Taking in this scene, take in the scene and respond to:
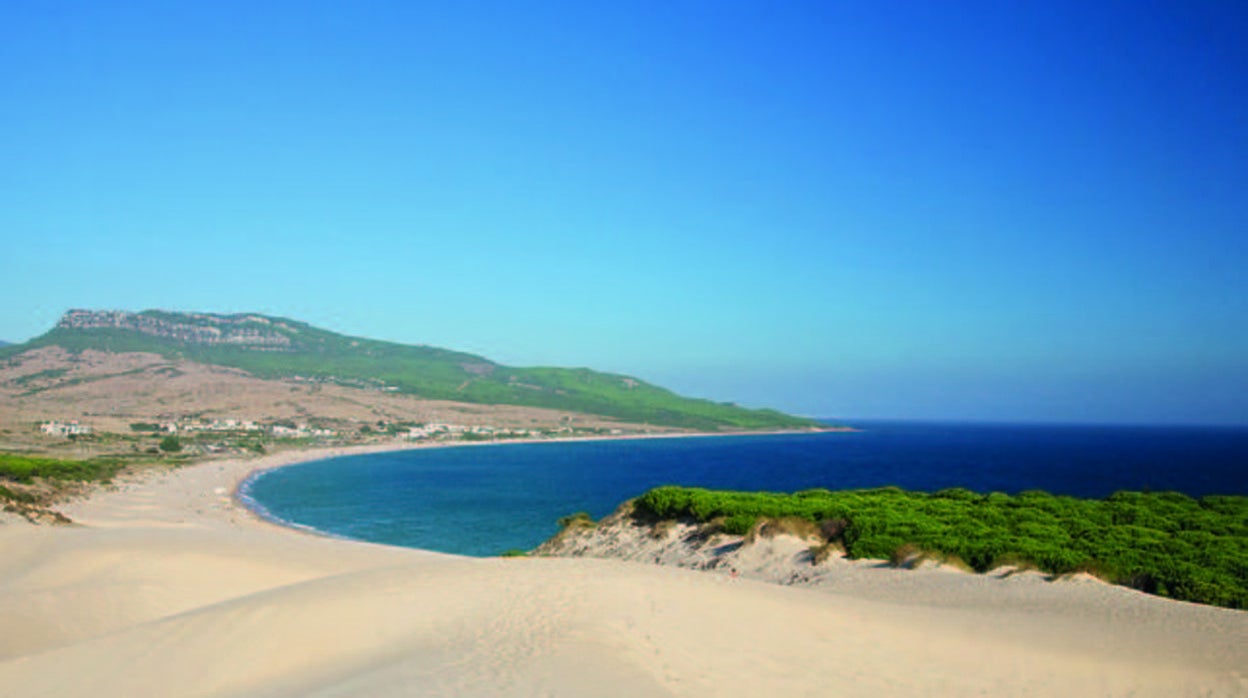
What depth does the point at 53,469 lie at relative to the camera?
70.8 meters

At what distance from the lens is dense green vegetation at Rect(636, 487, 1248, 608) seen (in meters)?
17.8

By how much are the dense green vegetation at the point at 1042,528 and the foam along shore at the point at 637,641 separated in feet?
5.27

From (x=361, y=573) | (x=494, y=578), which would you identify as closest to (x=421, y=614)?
(x=494, y=578)

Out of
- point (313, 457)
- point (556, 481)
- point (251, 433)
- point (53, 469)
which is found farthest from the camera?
point (251, 433)

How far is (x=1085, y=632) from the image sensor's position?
44.2ft

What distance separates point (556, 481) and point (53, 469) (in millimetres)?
50280

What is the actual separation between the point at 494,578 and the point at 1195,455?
160 metres

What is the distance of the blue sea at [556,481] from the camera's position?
58.2 meters

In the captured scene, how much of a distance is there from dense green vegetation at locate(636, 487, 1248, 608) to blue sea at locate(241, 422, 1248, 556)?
71.5 feet

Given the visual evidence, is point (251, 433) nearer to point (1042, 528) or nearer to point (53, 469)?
point (53, 469)

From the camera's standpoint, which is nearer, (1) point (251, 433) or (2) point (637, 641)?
(2) point (637, 641)

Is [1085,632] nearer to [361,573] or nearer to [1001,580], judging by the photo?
[1001,580]

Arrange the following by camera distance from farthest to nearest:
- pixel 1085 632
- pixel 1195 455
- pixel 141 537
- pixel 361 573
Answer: pixel 1195 455
pixel 141 537
pixel 361 573
pixel 1085 632

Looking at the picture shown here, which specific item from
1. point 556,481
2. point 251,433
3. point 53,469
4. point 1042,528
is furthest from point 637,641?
point 251,433
